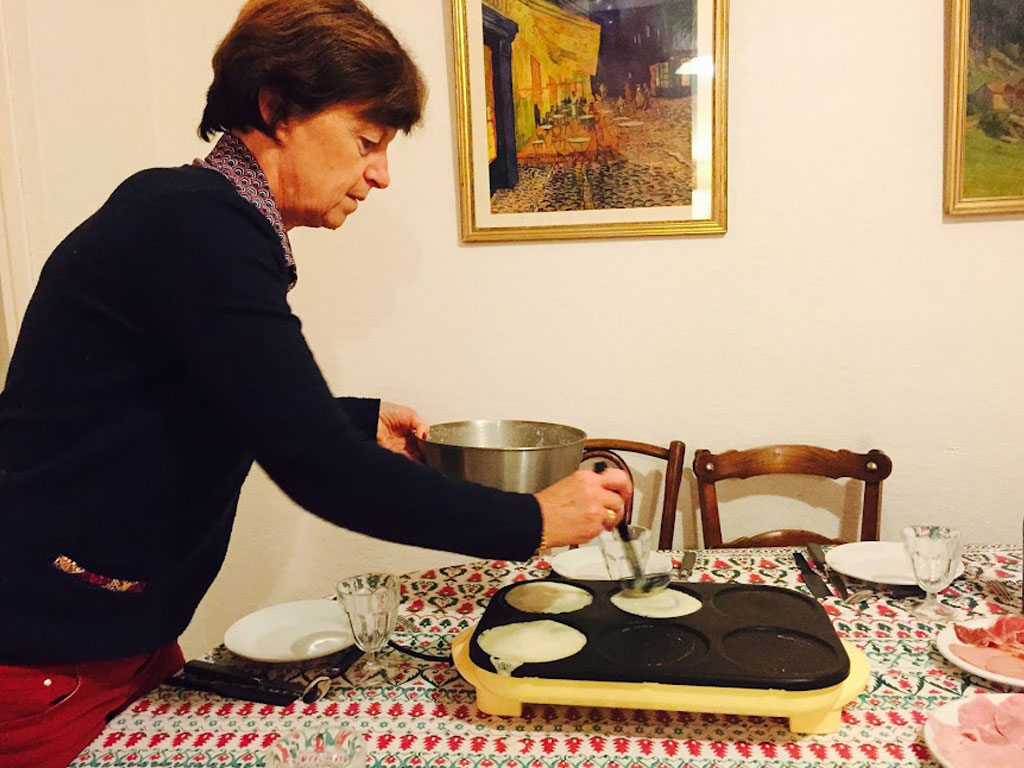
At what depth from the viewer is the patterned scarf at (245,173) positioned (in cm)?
102

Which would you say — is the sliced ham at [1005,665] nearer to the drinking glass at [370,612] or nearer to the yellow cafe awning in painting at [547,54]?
the drinking glass at [370,612]

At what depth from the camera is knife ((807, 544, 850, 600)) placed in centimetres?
132

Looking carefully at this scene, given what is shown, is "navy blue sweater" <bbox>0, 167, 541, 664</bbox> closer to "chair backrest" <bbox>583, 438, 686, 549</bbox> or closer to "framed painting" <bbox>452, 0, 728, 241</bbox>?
"chair backrest" <bbox>583, 438, 686, 549</bbox>

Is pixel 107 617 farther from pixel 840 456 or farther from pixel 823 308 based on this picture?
pixel 823 308

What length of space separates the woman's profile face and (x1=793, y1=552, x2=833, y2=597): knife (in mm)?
938

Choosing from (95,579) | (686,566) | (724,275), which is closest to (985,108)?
(724,275)

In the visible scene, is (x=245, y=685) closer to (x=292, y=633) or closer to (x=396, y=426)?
(x=292, y=633)

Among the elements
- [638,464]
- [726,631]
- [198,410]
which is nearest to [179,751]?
[198,410]

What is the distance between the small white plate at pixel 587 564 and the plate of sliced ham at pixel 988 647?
0.45 meters

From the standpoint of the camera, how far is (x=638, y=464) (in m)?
2.15

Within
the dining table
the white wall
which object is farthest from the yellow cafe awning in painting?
the dining table

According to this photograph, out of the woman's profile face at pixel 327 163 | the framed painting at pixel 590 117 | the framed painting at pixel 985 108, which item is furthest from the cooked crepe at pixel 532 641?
the framed painting at pixel 985 108

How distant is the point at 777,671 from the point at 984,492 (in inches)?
56.7

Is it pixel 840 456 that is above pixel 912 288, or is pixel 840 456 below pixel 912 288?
below
